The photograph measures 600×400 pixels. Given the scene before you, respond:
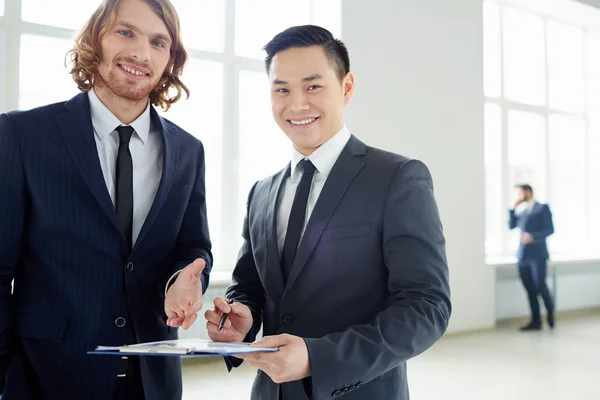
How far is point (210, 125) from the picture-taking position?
537 cm

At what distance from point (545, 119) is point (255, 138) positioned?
4.88m

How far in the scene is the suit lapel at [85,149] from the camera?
140 centimetres

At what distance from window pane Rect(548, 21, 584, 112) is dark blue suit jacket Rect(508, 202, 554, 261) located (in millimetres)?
2969

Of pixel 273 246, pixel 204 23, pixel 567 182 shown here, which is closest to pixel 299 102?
pixel 273 246

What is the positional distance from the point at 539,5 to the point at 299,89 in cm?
727

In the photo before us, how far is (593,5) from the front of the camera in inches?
303

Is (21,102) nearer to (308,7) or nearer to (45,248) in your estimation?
(308,7)

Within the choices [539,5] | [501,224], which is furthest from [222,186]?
[539,5]

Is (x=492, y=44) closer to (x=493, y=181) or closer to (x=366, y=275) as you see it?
(x=493, y=181)

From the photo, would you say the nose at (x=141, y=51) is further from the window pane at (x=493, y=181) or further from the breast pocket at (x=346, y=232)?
the window pane at (x=493, y=181)

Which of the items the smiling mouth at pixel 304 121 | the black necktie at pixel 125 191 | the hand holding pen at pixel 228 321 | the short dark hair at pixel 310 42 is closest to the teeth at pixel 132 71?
the black necktie at pixel 125 191

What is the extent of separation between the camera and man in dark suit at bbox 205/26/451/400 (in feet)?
3.77

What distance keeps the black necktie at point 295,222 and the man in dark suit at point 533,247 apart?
5.31 m

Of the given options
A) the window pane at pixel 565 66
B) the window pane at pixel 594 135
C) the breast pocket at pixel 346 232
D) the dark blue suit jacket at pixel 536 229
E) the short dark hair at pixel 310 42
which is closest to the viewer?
the breast pocket at pixel 346 232
